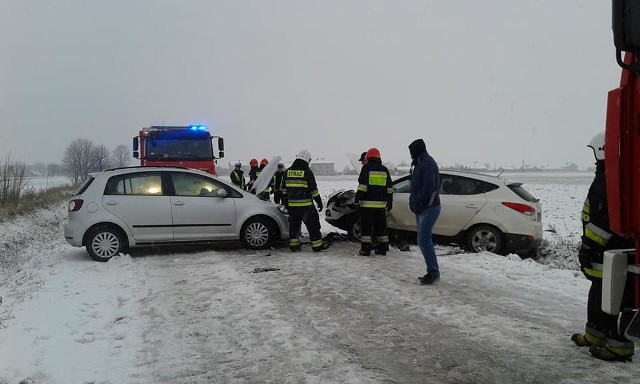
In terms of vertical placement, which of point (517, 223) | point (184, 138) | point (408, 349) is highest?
point (184, 138)

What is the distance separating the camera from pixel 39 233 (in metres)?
13.6

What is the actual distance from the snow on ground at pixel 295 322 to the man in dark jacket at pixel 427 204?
343mm

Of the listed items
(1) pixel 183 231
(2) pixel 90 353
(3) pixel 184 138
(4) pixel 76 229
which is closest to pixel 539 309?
(2) pixel 90 353

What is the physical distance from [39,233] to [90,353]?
11329 millimetres

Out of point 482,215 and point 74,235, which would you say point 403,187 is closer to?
point 482,215

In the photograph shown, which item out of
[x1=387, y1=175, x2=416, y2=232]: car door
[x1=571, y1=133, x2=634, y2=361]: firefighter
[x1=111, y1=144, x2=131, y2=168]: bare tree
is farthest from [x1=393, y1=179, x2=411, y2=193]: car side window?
[x1=111, y1=144, x2=131, y2=168]: bare tree

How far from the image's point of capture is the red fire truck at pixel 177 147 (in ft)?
44.4

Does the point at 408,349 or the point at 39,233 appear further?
the point at 39,233

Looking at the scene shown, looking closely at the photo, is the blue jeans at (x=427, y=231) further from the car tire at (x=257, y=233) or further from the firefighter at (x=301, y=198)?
the car tire at (x=257, y=233)

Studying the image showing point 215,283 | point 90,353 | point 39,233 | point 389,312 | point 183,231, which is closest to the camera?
point 90,353

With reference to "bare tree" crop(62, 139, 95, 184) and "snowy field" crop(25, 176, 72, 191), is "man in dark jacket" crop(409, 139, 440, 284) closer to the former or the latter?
"snowy field" crop(25, 176, 72, 191)

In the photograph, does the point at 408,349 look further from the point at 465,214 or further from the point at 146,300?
the point at 465,214

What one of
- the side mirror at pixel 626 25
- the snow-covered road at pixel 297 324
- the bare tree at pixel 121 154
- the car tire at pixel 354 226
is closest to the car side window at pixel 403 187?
the car tire at pixel 354 226

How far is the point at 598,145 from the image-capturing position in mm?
3791
